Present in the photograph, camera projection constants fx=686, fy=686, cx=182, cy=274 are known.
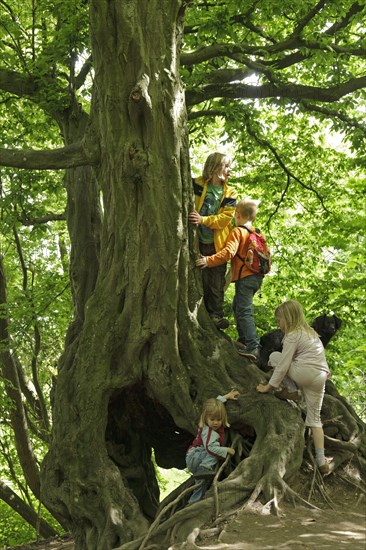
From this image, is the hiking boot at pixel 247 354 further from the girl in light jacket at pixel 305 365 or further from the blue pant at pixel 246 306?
the girl in light jacket at pixel 305 365

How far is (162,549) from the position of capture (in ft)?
17.4

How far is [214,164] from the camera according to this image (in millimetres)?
7504

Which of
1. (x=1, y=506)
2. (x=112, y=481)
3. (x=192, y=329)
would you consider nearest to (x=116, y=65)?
(x=192, y=329)

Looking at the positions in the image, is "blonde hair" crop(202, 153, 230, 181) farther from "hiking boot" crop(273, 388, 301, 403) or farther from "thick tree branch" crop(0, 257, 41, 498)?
"thick tree branch" crop(0, 257, 41, 498)

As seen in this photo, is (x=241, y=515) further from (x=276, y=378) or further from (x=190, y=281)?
(x=190, y=281)

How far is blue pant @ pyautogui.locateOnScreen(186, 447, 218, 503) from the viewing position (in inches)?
246

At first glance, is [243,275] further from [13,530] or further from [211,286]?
[13,530]

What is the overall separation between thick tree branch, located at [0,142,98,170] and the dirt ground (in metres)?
4.01

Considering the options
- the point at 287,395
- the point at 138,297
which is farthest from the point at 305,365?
the point at 138,297

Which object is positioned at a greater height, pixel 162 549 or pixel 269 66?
pixel 269 66

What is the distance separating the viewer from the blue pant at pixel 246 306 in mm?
7699

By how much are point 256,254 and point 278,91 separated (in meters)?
2.93

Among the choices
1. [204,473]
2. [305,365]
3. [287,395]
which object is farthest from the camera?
[287,395]

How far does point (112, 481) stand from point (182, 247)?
2441 mm
